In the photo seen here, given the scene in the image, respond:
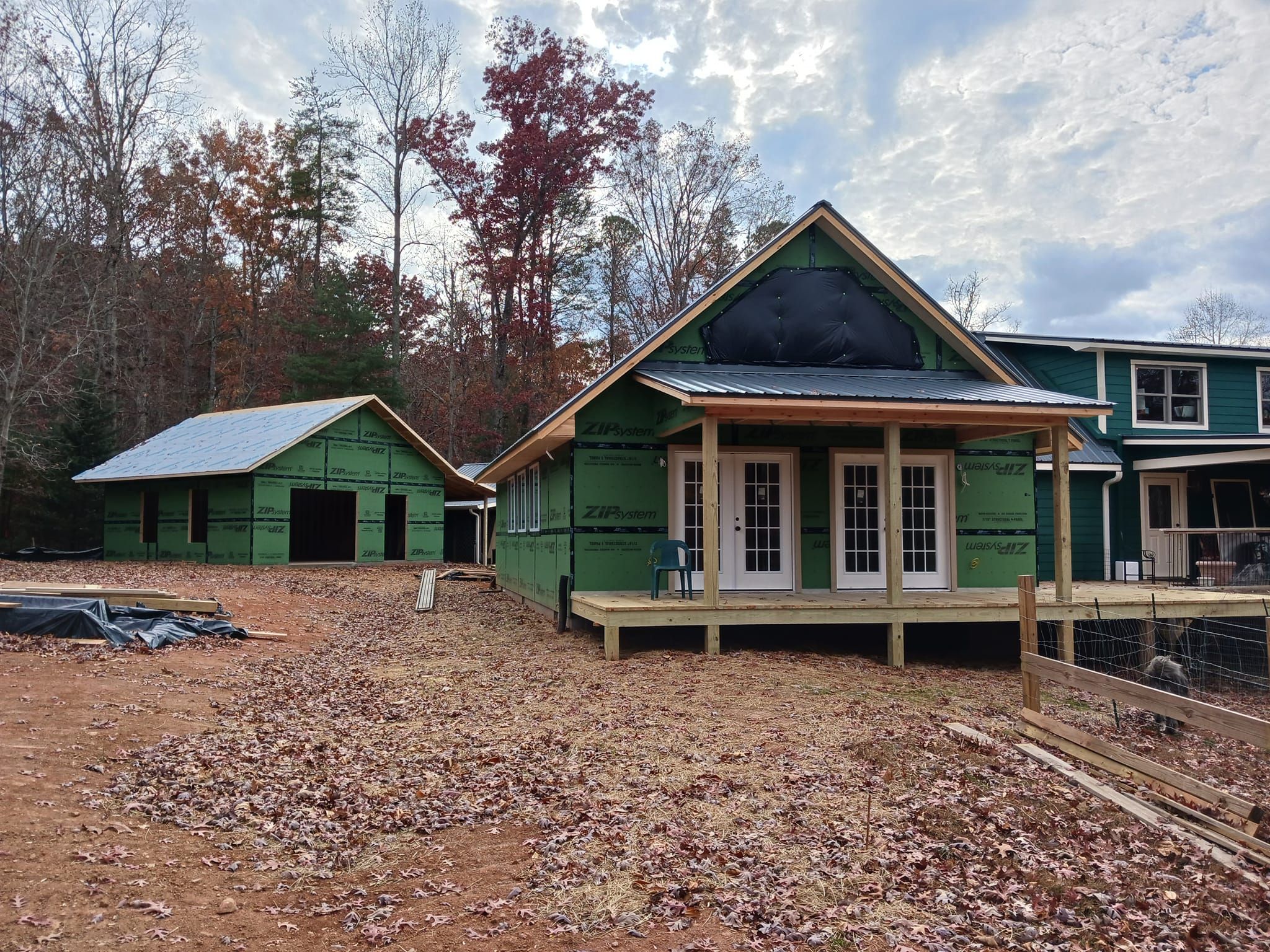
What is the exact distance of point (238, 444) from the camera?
24641 mm

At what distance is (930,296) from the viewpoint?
43.5 feet

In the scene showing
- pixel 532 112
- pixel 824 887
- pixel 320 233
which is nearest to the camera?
pixel 824 887

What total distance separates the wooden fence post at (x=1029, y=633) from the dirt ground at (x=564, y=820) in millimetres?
387

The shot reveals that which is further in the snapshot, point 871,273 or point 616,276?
point 616,276

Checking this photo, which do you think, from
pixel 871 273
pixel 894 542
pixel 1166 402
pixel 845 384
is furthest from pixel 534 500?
pixel 1166 402

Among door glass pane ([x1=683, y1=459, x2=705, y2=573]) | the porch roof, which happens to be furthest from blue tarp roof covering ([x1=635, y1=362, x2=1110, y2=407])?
door glass pane ([x1=683, y1=459, x2=705, y2=573])

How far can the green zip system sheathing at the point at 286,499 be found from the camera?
23.3 m

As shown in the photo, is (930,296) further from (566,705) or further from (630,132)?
(630,132)

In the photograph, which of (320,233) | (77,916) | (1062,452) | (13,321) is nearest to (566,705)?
(77,916)

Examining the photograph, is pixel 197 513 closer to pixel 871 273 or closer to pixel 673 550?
pixel 673 550

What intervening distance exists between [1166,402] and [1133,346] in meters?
1.53

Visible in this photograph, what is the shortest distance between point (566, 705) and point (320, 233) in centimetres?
3218

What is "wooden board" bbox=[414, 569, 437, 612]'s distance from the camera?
54.9ft

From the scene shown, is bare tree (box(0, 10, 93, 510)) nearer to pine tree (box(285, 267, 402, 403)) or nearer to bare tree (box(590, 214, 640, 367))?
pine tree (box(285, 267, 402, 403))
